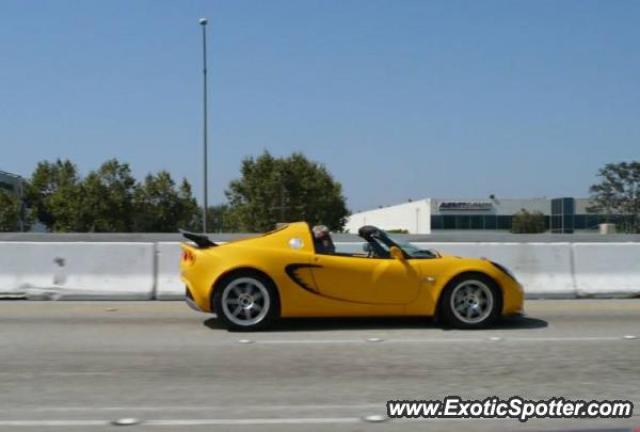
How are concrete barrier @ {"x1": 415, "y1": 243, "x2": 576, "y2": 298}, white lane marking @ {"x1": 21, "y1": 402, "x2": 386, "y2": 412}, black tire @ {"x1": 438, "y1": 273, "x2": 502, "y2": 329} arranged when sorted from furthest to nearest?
concrete barrier @ {"x1": 415, "y1": 243, "x2": 576, "y2": 298} < black tire @ {"x1": 438, "y1": 273, "x2": 502, "y2": 329} < white lane marking @ {"x1": 21, "y1": 402, "x2": 386, "y2": 412}

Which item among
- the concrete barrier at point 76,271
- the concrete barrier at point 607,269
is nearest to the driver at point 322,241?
the concrete barrier at point 76,271

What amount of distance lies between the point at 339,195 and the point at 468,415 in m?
54.2

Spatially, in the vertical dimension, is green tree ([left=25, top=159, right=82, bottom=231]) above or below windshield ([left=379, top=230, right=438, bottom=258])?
above

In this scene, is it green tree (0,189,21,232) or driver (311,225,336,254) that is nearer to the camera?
driver (311,225,336,254)

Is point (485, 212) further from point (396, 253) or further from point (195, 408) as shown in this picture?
point (195, 408)

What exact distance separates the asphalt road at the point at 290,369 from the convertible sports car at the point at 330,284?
0.27 meters

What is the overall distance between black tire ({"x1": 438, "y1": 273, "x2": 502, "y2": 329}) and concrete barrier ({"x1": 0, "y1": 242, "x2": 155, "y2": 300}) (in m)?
5.14

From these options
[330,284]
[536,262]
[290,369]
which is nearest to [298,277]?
[330,284]

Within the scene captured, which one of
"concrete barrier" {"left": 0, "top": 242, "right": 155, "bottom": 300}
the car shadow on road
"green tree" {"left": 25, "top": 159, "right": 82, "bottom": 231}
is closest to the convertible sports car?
the car shadow on road

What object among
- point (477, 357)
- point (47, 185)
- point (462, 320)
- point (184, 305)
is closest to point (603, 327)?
point (462, 320)

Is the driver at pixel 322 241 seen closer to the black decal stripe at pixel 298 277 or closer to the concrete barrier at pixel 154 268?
the black decal stripe at pixel 298 277

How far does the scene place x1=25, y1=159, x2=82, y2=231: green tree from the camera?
5622 centimetres

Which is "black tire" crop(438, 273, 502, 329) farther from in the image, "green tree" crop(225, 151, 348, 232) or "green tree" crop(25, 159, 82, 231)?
"green tree" crop(25, 159, 82, 231)

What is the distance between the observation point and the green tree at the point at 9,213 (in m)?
59.7
